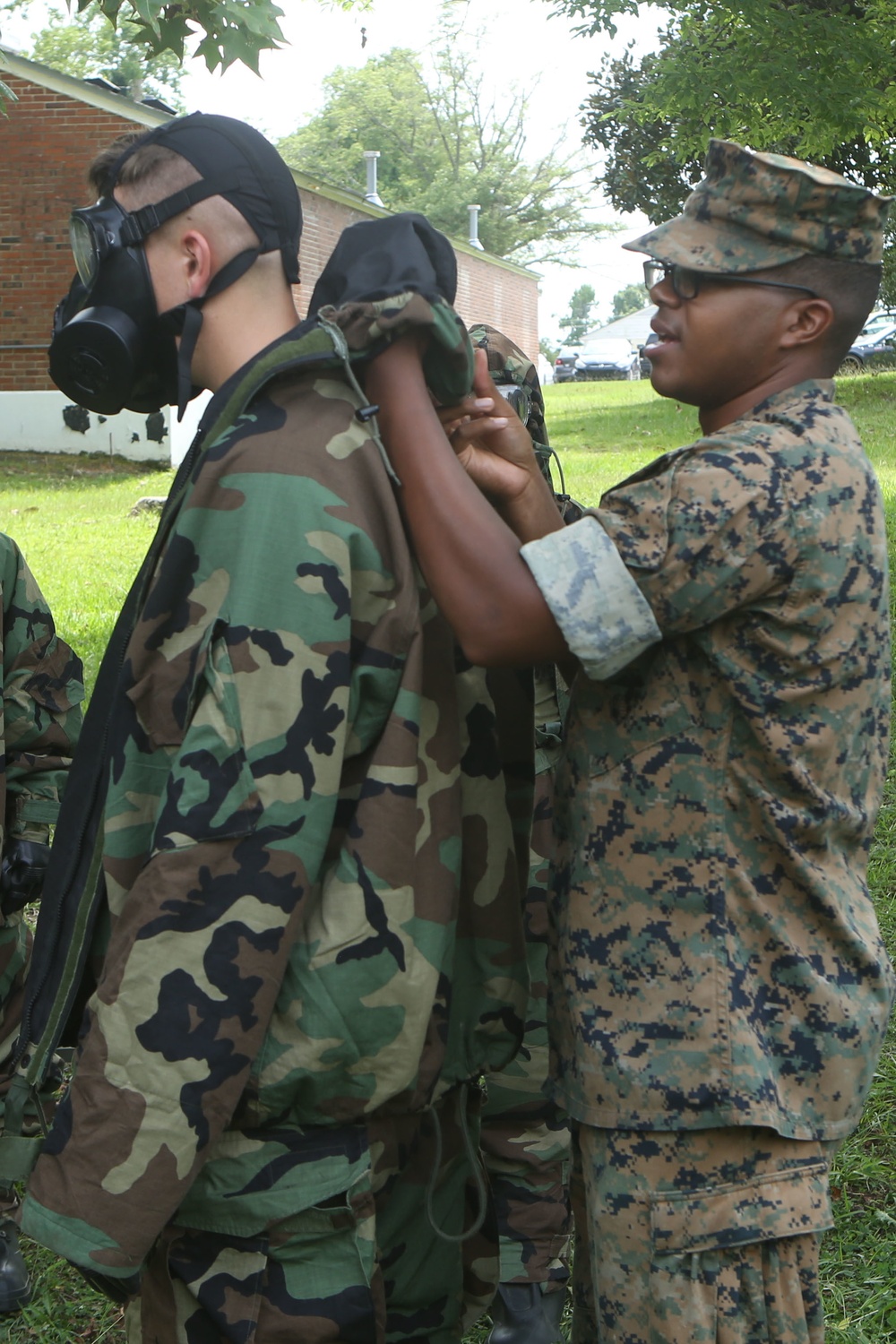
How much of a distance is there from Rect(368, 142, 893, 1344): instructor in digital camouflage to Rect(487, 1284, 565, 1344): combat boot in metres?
1.27

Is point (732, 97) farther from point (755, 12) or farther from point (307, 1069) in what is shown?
point (307, 1069)

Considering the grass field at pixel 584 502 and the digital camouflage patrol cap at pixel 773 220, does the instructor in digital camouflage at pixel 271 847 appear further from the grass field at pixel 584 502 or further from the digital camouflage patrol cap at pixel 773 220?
the grass field at pixel 584 502

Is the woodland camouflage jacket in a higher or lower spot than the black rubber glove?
higher

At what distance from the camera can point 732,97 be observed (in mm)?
8055

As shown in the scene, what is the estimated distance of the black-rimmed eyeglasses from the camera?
1.94 meters

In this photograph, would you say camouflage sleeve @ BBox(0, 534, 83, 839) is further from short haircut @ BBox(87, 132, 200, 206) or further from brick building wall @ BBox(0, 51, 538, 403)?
brick building wall @ BBox(0, 51, 538, 403)

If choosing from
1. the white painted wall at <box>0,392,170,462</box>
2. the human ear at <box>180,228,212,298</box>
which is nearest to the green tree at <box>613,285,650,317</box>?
the white painted wall at <box>0,392,170,462</box>

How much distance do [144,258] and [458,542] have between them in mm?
718

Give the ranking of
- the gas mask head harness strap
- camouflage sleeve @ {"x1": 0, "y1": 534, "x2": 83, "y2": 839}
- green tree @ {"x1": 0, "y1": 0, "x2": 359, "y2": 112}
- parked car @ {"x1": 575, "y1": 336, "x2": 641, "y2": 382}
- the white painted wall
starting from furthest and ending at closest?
parked car @ {"x1": 575, "y1": 336, "x2": 641, "y2": 382} → the white painted wall → green tree @ {"x1": 0, "y1": 0, "x2": 359, "y2": 112} → camouflage sleeve @ {"x1": 0, "y1": 534, "x2": 83, "y2": 839} → the gas mask head harness strap

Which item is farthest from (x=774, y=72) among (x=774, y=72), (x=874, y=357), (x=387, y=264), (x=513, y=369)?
(x=874, y=357)

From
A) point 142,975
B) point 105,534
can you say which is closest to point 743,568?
point 142,975

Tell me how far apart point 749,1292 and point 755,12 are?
7.33 metres

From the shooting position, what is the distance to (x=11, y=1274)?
11.0 feet

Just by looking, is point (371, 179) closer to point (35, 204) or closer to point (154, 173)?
point (35, 204)
